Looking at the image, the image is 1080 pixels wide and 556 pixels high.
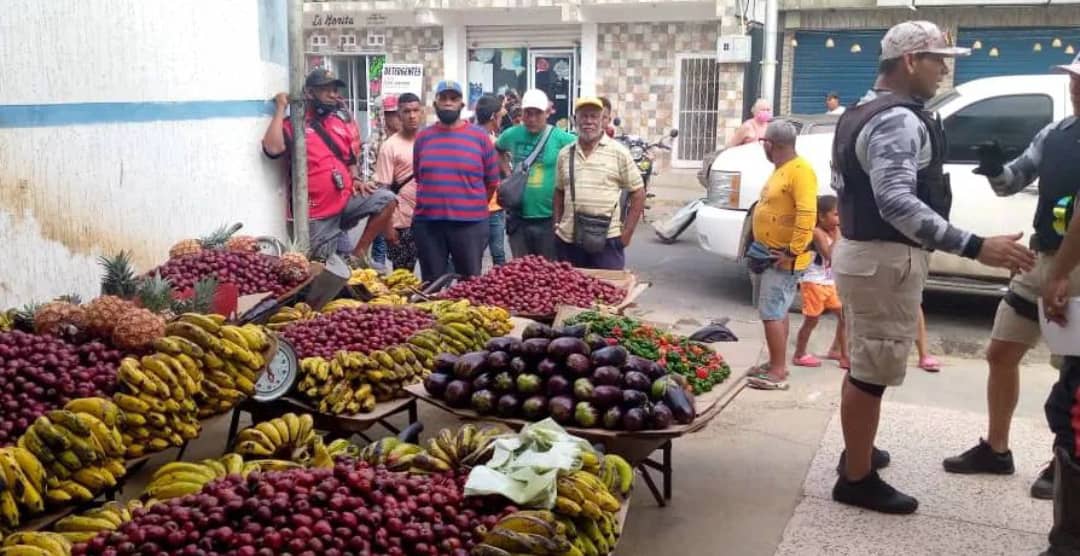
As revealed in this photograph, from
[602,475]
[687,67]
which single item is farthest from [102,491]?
[687,67]

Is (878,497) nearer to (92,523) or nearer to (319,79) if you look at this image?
(92,523)

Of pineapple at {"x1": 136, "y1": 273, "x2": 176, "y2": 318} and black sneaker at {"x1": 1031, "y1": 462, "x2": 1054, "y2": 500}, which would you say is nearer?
pineapple at {"x1": 136, "y1": 273, "x2": 176, "y2": 318}

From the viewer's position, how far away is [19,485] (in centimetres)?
300

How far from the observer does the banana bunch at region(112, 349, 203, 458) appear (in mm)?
3482

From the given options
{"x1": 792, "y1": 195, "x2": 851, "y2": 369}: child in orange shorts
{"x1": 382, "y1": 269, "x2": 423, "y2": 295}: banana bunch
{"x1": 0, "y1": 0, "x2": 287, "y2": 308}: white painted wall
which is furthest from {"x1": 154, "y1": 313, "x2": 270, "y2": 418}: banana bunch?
{"x1": 792, "y1": 195, "x2": 851, "y2": 369}: child in orange shorts

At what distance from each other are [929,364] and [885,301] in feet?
10.4

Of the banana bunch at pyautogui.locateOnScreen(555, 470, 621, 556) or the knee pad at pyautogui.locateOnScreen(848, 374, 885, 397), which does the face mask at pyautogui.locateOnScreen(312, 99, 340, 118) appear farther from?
the banana bunch at pyautogui.locateOnScreen(555, 470, 621, 556)

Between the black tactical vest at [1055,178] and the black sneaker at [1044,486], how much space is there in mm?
1112

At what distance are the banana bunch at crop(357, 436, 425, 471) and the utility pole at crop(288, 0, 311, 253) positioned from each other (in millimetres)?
3842

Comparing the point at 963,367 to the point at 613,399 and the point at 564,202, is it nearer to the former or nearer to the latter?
the point at 564,202

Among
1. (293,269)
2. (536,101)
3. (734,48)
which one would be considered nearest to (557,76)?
(734,48)

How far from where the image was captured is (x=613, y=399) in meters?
3.74

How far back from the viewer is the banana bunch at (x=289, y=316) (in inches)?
199

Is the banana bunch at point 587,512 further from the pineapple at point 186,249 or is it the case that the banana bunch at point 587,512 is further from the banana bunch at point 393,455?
the pineapple at point 186,249
